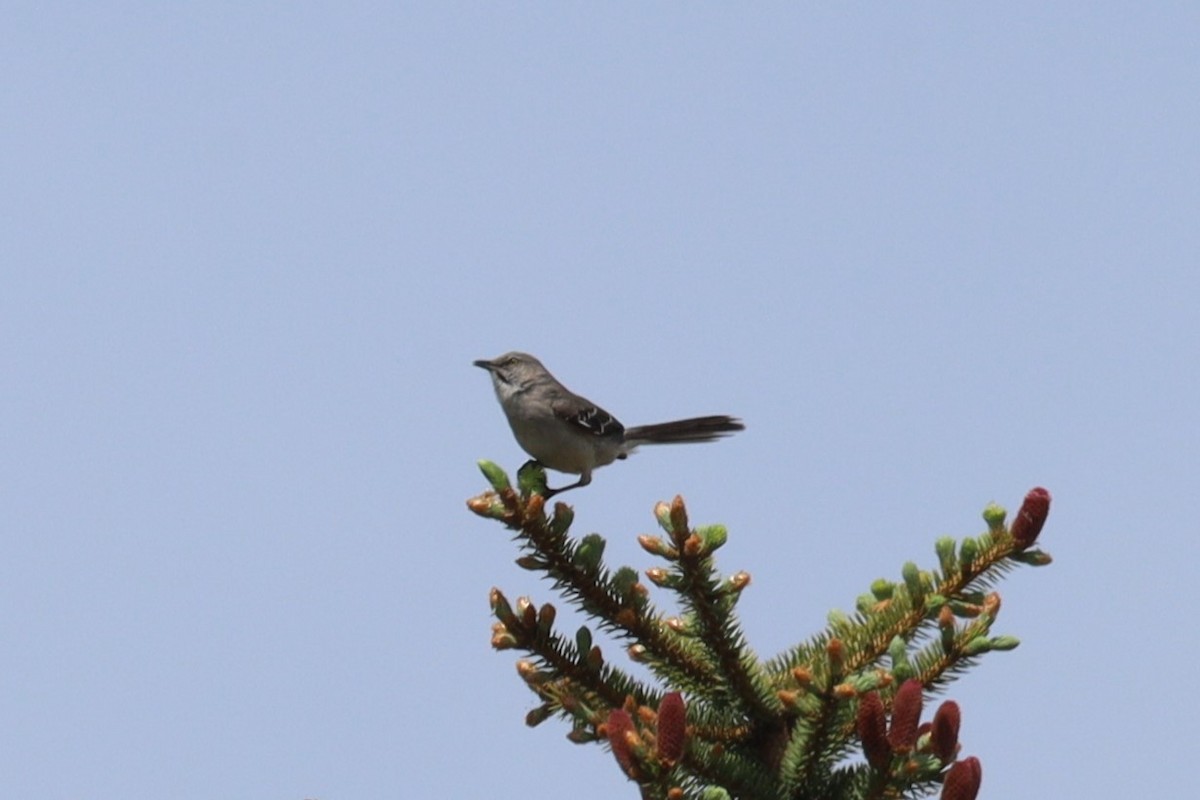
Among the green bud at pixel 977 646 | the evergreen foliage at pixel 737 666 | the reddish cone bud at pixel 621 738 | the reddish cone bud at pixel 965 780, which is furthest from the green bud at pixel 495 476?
the reddish cone bud at pixel 965 780

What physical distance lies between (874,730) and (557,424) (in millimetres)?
5568

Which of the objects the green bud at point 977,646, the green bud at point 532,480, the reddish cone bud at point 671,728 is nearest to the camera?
the reddish cone bud at point 671,728

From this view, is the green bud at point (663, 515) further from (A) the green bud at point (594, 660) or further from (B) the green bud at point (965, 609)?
(B) the green bud at point (965, 609)

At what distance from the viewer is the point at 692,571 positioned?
3.76 meters

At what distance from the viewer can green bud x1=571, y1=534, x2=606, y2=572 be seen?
405cm

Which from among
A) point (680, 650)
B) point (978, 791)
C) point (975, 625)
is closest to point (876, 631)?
point (975, 625)

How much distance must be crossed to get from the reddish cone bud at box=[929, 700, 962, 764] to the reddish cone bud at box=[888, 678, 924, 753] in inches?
2.1

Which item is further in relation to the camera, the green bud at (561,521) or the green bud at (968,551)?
the green bud at (561,521)

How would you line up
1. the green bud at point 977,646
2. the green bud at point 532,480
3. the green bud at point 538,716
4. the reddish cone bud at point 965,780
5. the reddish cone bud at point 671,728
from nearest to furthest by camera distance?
the reddish cone bud at point 965,780 < the reddish cone bud at point 671,728 < the green bud at point 977,646 < the green bud at point 538,716 < the green bud at point 532,480

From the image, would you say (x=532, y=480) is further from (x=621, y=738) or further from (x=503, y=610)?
(x=621, y=738)

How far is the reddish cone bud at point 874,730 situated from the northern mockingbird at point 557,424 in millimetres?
5066

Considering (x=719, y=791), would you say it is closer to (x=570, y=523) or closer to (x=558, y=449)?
(x=570, y=523)

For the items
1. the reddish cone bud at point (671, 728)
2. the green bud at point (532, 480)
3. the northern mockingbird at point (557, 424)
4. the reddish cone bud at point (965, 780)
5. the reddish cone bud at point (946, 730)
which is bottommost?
the reddish cone bud at point (965, 780)

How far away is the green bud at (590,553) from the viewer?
4055mm
